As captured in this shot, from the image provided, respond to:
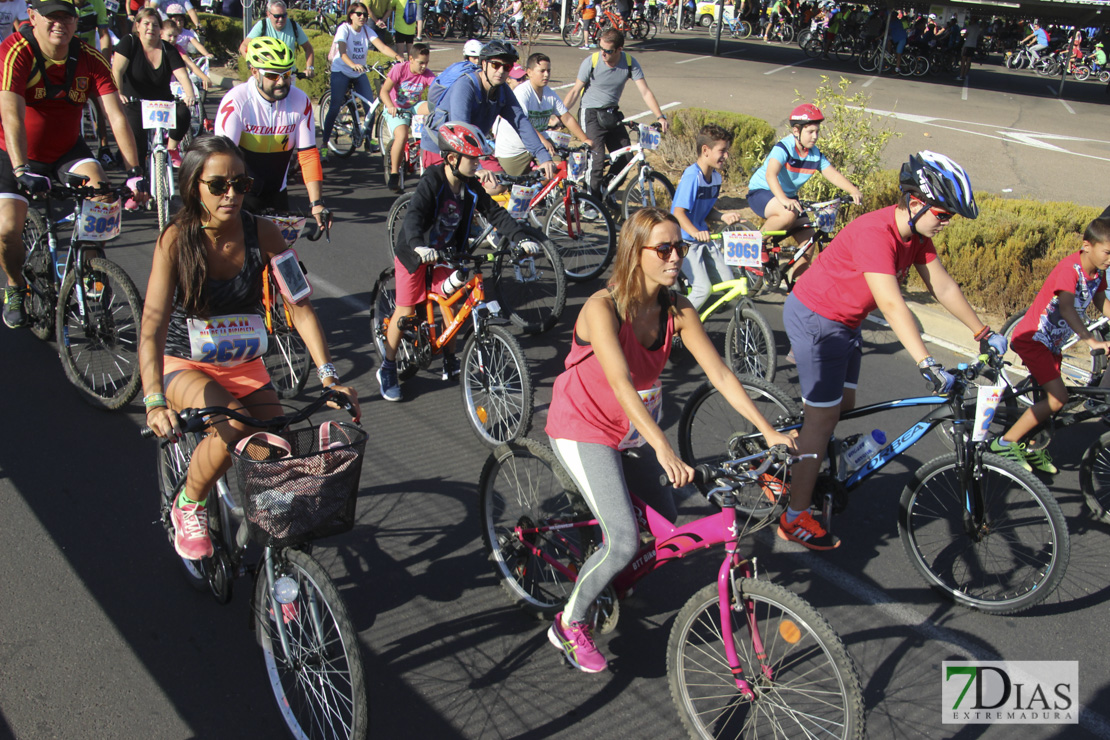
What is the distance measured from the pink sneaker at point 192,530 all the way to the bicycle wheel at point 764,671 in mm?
1893

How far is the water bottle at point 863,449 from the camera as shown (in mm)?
4156

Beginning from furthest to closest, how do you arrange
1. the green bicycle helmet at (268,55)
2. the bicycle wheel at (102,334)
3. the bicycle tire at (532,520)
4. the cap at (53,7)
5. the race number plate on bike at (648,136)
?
the race number plate on bike at (648,136) < the green bicycle helmet at (268,55) < the cap at (53,7) < the bicycle wheel at (102,334) < the bicycle tire at (532,520)

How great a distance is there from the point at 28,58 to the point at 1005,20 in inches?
1579

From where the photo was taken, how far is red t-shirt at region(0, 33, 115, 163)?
17.8 feet

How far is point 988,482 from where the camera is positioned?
3926mm

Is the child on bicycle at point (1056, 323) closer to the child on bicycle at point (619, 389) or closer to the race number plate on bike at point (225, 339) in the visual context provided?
the child on bicycle at point (619, 389)

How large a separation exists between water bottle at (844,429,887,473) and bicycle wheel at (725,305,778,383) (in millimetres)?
1406

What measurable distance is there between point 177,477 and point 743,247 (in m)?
4.21

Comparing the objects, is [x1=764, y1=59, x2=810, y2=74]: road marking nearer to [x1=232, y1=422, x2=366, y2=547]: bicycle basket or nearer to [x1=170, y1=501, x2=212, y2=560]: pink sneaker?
[x1=170, y1=501, x2=212, y2=560]: pink sneaker

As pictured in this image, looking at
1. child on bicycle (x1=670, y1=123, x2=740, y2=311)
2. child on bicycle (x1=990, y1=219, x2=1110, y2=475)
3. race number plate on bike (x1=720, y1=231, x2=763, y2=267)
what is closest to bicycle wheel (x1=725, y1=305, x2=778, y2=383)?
child on bicycle (x1=670, y1=123, x2=740, y2=311)

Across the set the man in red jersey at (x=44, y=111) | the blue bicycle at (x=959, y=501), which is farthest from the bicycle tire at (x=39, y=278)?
the blue bicycle at (x=959, y=501)

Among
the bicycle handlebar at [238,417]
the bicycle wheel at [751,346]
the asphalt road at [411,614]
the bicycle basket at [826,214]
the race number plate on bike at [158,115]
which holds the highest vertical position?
the race number plate on bike at [158,115]

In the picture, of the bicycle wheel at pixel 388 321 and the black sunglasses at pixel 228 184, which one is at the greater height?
the black sunglasses at pixel 228 184

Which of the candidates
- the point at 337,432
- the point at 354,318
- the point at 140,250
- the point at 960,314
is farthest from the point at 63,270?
the point at 960,314
